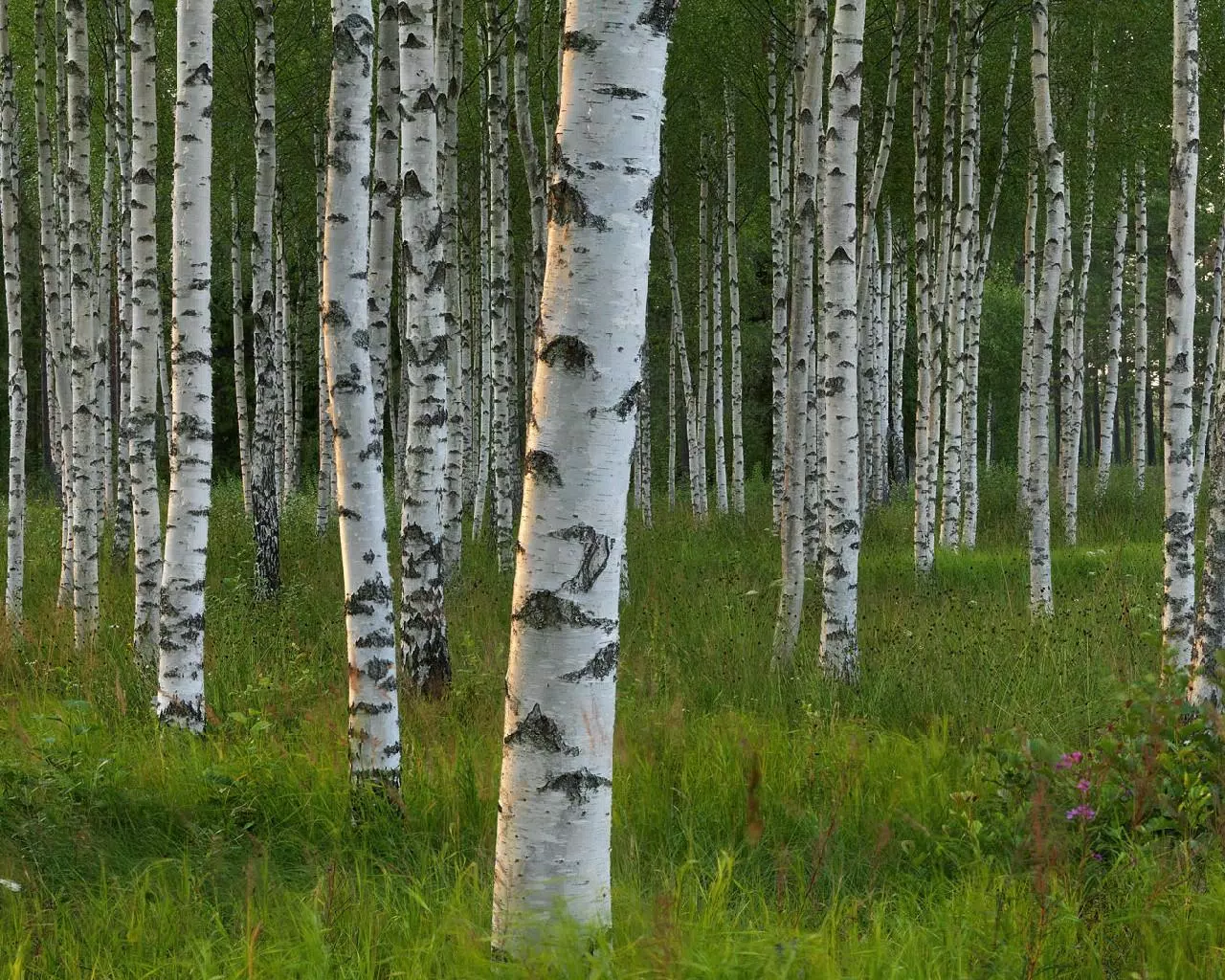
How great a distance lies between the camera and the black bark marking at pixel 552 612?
2732 millimetres

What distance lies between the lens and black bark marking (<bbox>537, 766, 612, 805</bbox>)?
278cm

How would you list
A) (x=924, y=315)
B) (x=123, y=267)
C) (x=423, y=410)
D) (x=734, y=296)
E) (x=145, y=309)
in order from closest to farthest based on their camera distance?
1. (x=145, y=309)
2. (x=423, y=410)
3. (x=123, y=267)
4. (x=924, y=315)
5. (x=734, y=296)

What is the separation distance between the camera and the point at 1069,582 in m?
10.5

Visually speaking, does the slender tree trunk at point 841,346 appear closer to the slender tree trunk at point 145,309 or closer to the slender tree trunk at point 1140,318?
the slender tree trunk at point 145,309

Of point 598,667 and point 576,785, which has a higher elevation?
point 598,667

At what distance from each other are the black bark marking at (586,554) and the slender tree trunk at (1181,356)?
14.9ft

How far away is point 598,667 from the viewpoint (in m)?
2.79

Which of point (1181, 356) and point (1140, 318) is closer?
point (1181, 356)

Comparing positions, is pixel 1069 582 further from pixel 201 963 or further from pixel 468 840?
pixel 201 963

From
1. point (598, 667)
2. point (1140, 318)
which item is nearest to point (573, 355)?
point (598, 667)

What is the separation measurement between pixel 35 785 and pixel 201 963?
2.04 m

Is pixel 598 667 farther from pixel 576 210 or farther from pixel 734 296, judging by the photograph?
pixel 734 296

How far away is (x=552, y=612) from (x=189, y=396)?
164 inches

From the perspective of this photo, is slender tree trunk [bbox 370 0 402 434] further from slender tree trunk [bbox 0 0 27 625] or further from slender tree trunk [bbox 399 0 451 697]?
slender tree trunk [bbox 0 0 27 625]
